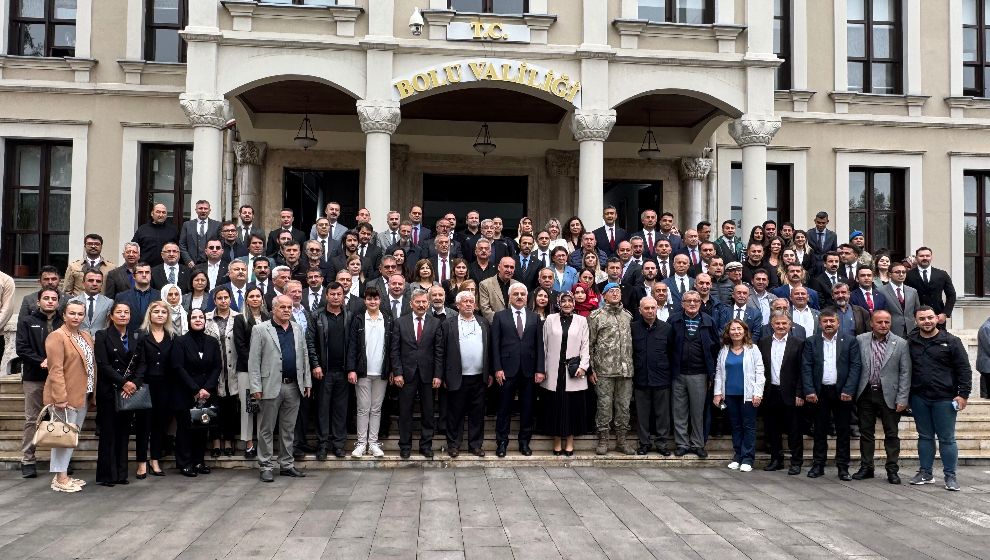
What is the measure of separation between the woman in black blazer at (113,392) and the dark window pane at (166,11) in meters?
9.30

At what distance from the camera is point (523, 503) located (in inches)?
284

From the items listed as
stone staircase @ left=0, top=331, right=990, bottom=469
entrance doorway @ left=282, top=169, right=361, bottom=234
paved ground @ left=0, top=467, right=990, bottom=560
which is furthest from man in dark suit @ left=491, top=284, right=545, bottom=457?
entrance doorway @ left=282, top=169, right=361, bottom=234

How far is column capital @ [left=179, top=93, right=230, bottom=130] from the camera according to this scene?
12047mm

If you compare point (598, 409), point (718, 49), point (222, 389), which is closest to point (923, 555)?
point (598, 409)

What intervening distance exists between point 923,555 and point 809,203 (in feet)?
37.8

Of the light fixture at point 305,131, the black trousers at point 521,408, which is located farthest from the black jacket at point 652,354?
the light fixture at point 305,131

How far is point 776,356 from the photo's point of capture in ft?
29.7

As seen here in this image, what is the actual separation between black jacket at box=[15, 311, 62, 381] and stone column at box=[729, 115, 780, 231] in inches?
405

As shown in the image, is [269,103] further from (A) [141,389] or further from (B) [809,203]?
(B) [809,203]

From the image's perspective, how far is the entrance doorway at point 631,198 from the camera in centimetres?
1697

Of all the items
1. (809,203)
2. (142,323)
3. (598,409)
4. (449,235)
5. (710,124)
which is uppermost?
(710,124)

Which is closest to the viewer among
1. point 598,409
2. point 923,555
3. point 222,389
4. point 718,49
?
point 923,555

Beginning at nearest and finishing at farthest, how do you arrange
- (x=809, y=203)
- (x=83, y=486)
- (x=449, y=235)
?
1. (x=83, y=486)
2. (x=449, y=235)
3. (x=809, y=203)

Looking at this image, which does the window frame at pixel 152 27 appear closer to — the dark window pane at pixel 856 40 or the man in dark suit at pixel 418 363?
the man in dark suit at pixel 418 363
